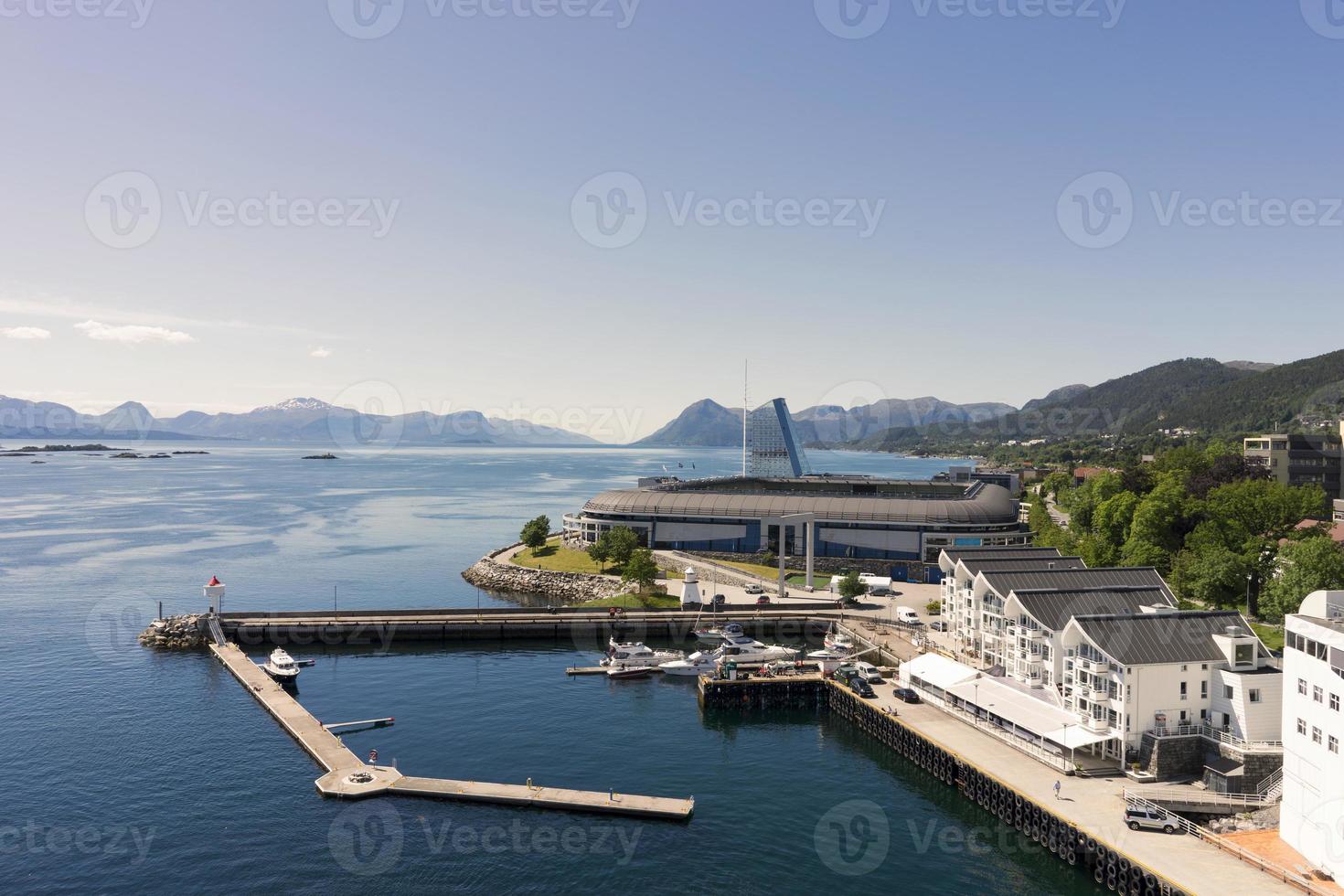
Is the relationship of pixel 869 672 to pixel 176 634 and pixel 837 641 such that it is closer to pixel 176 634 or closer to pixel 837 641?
pixel 837 641

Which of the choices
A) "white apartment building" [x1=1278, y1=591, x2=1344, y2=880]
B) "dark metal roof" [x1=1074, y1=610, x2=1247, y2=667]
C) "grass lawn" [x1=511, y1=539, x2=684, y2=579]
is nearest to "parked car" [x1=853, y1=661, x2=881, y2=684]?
"dark metal roof" [x1=1074, y1=610, x2=1247, y2=667]

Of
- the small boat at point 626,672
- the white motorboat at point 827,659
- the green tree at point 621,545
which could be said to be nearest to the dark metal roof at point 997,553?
the white motorboat at point 827,659

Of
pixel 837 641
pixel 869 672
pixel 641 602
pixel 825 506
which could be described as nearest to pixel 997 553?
pixel 837 641

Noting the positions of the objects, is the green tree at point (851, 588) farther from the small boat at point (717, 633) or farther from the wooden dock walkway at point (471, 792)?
the wooden dock walkway at point (471, 792)

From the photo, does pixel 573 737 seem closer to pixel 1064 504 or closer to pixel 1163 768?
pixel 1163 768

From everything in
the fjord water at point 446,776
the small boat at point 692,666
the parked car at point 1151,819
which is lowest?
the fjord water at point 446,776

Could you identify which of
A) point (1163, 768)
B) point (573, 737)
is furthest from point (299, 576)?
point (1163, 768)
